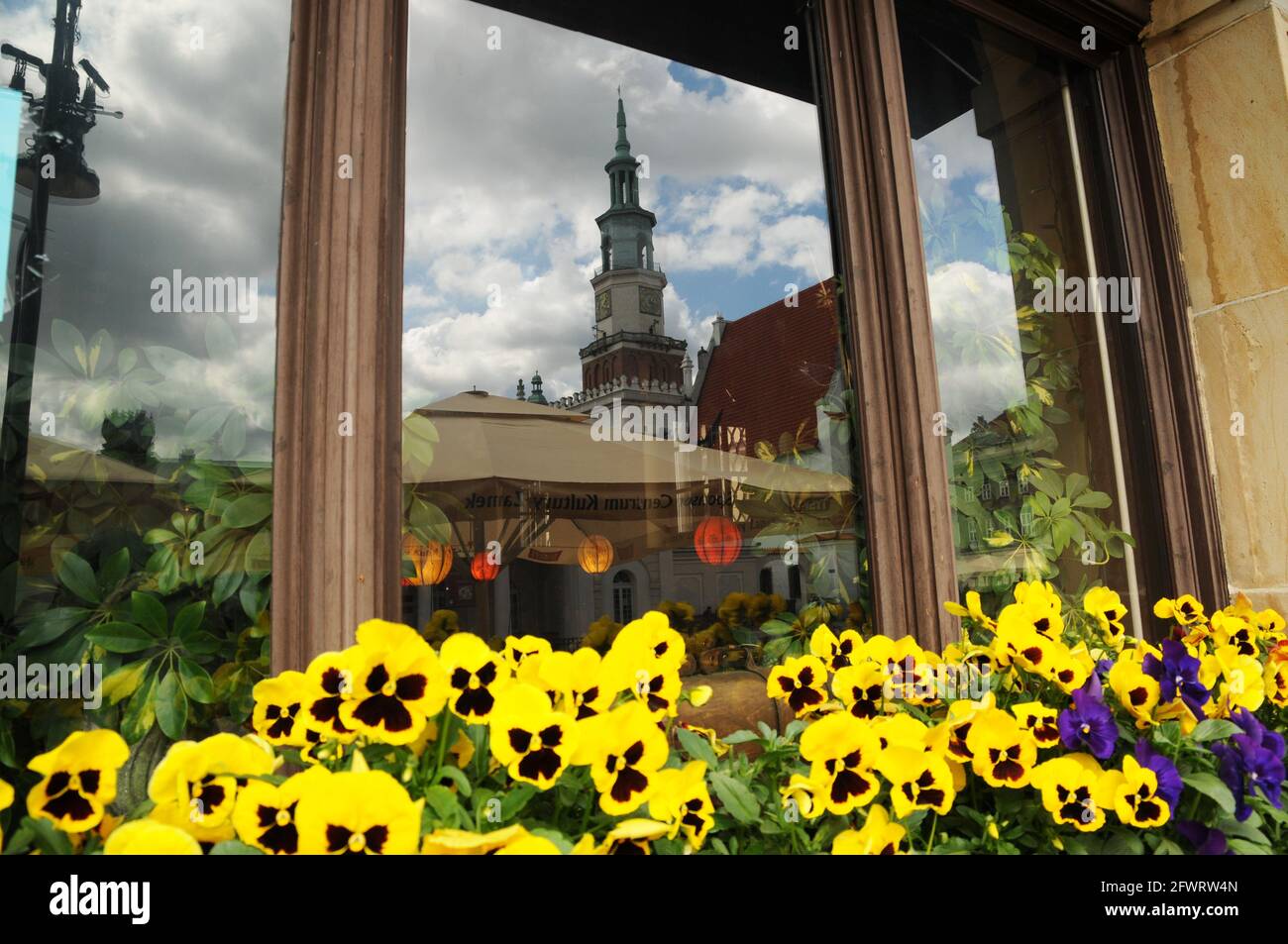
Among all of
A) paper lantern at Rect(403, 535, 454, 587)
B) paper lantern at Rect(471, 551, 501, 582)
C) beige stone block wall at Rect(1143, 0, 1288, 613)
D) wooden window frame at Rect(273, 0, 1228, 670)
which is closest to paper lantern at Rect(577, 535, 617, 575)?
paper lantern at Rect(471, 551, 501, 582)

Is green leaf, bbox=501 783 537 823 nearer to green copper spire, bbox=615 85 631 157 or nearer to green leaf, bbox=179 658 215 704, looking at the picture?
green leaf, bbox=179 658 215 704

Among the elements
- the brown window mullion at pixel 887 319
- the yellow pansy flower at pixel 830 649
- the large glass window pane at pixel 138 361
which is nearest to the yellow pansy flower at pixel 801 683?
the yellow pansy flower at pixel 830 649

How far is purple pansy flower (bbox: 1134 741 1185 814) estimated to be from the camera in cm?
106

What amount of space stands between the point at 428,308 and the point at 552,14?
2.64ft

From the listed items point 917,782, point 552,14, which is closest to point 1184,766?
point 917,782

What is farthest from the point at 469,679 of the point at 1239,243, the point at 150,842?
the point at 1239,243

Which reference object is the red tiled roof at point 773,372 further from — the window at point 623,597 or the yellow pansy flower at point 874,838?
the yellow pansy flower at point 874,838

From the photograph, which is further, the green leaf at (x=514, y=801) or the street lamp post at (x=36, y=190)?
the street lamp post at (x=36, y=190)

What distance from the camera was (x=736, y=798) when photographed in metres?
0.96

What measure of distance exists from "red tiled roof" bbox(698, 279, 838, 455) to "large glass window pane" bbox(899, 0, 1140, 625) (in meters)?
0.36

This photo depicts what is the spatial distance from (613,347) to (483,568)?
559mm

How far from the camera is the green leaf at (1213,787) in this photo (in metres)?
1.02

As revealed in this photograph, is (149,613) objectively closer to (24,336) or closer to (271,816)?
(24,336)

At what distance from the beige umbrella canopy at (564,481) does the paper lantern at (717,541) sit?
26 millimetres
